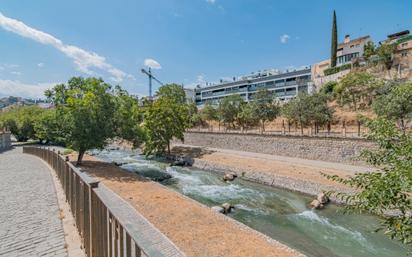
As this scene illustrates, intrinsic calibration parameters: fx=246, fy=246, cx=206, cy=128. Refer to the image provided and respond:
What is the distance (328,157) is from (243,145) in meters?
11.0

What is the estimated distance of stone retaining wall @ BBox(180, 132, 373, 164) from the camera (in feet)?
69.9

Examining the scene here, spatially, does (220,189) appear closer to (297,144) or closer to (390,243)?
(390,243)

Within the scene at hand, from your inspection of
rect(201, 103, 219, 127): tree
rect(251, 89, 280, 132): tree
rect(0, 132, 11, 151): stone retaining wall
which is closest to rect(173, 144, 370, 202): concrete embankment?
rect(251, 89, 280, 132): tree

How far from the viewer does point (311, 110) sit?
29.1 meters

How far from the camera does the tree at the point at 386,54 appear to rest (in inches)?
1479

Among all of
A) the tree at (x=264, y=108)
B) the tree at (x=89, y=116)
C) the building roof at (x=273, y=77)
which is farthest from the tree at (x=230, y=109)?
the tree at (x=89, y=116)

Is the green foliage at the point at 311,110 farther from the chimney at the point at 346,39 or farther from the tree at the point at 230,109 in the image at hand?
the chimney at the point at 346,39

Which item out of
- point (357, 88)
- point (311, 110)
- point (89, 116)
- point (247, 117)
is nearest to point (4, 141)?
point (89, 116)

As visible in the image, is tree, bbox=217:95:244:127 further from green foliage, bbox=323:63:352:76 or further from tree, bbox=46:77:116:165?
tree, bbox=46:77:116:165

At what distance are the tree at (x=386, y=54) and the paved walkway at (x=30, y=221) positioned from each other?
4555 centimetres

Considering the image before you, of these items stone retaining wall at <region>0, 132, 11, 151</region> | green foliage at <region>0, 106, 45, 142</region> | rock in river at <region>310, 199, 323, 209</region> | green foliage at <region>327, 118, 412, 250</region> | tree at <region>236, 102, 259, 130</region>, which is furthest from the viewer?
green foliage at <region>0, 106, 45, 142</region>

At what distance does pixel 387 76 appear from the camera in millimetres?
36688

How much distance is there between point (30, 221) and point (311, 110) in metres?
28.7

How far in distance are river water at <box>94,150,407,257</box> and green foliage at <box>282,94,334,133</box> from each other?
1433cm
